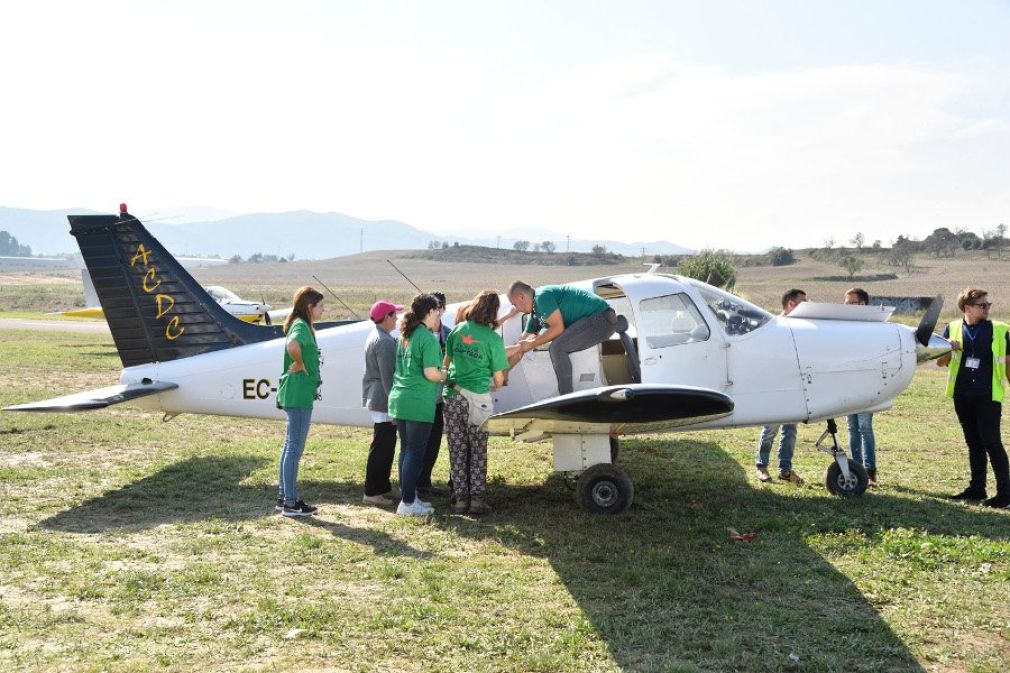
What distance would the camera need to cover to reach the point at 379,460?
786 centimetres

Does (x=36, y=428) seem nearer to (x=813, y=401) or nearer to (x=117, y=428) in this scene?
(x=117, y=428)

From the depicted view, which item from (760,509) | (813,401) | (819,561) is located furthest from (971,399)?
(819,561)

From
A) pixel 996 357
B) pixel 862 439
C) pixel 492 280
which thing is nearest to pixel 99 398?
pixel 862 439

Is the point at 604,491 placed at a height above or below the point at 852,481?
above

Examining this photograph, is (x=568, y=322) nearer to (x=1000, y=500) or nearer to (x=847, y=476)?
(x=847, y=476)

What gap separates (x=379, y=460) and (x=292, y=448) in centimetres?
93

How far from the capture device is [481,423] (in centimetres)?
701

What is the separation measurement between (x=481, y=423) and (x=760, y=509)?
2.64 meters

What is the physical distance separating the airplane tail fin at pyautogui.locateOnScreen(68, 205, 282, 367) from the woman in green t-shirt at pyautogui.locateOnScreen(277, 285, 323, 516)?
2.07 metres

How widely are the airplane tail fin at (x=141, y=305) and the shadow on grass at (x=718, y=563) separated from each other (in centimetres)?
362

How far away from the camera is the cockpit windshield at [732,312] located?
7.90m

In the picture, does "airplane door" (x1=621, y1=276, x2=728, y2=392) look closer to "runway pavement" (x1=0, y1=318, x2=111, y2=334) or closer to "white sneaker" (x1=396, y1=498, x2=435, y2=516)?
"white sneaker" (x1=396, y1=498, x2=435, y2=516)

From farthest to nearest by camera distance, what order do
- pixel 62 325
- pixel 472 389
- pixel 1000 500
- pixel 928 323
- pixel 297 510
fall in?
pixel 62 325 → pixel 928 323 → pixel 1000 500 → pixel 297 510 → pixel 472 389

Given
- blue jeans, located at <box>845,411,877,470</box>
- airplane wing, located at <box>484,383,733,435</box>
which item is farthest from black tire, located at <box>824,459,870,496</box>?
airplane wing, located at <box>484,383,733,435</box>
